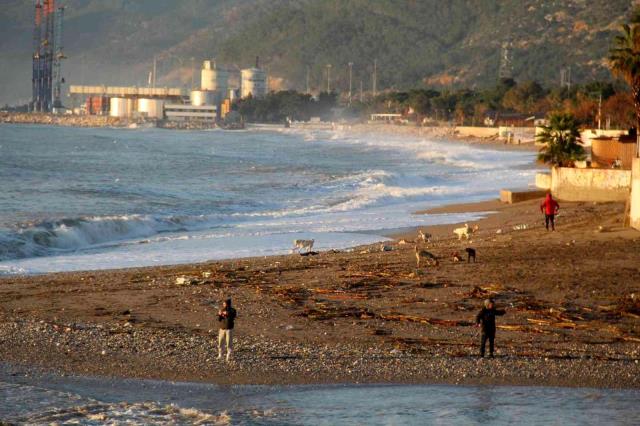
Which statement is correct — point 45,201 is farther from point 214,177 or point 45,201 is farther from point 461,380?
point 461,380

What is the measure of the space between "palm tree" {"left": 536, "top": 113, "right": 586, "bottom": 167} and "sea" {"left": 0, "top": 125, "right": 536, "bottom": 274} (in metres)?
3.90

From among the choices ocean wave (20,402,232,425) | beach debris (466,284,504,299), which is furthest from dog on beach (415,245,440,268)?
ocean wave (20,402,232,425)

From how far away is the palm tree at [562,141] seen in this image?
32.9m

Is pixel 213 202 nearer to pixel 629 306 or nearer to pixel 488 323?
pixel 629 306

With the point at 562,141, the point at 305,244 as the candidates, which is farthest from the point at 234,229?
the point at 562,141

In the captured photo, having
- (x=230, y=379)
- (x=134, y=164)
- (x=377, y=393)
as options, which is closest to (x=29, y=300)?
(x=230, y=379)

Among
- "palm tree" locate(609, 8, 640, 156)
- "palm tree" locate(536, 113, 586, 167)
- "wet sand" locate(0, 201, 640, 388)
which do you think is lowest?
"wet sand" locate(0, 201, 640, 388)

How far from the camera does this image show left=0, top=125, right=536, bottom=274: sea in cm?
2352

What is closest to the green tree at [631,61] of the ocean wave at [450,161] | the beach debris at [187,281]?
the beach debris at [187,281]

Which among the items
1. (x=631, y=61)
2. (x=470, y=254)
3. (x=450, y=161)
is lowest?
(x=470, y=254)

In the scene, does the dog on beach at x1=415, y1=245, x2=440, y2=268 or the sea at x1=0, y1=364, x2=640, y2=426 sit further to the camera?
the dog on beach at x1=415, y1=245, x2=440, y2=268

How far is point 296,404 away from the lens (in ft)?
34.8

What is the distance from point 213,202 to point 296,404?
26.3m

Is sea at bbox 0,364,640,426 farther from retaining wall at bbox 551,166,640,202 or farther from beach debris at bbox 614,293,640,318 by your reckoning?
retaining wall at bbox 551,166,640,202
